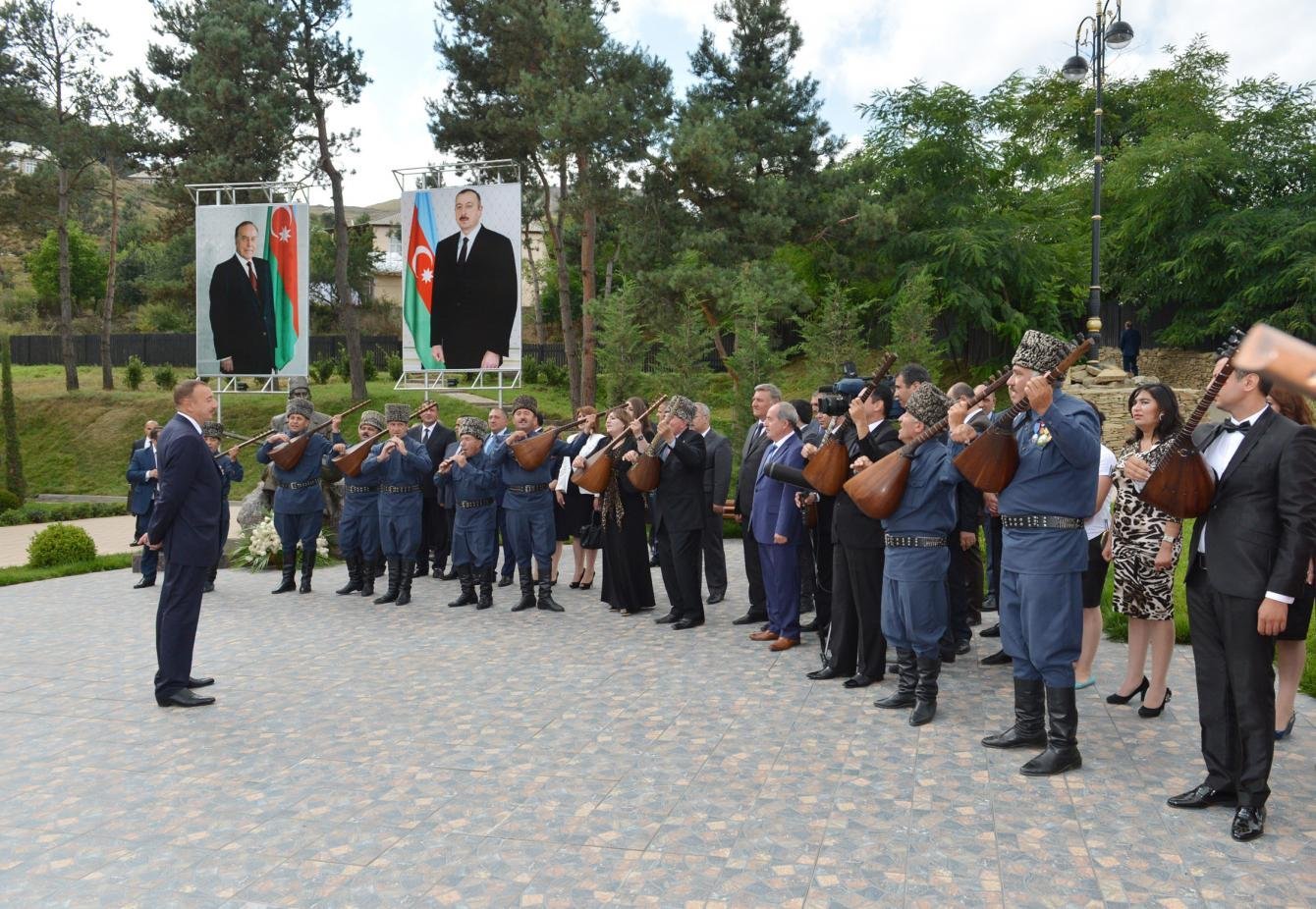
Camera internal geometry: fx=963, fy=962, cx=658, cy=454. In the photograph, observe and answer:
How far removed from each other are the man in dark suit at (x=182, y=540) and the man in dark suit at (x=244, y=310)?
15.4 metres

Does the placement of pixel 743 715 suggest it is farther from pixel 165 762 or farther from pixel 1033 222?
pixel 1033 222

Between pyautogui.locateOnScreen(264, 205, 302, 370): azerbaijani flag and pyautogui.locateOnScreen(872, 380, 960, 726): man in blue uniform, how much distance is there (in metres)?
17.7

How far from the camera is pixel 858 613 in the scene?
260 inches

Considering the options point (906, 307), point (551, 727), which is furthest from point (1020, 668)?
point (906, 307)

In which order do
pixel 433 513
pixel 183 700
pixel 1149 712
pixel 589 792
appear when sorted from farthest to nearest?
pixel 433 513 < pixel 183 700 < pixel 1149 712 < pixel 589 792

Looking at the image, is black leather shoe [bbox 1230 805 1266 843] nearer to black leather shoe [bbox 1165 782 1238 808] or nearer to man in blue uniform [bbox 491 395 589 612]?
black leather shoe [bbox 1165 782 1238 808]

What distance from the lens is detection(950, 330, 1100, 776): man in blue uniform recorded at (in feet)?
16.1

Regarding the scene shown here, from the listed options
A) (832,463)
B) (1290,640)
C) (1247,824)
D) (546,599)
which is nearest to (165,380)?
(546,599)

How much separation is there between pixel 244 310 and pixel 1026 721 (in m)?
19.9

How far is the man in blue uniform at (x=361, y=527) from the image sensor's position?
33.5ft

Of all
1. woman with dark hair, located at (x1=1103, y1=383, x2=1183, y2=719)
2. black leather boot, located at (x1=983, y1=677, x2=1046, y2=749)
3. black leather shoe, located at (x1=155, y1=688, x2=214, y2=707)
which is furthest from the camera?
black leather shoe, located at (x1=155, y1=688, x2=214, y2=707)

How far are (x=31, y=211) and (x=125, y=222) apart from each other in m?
19.1

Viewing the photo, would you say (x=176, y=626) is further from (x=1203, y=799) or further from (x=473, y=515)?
(x=1203, y=799)

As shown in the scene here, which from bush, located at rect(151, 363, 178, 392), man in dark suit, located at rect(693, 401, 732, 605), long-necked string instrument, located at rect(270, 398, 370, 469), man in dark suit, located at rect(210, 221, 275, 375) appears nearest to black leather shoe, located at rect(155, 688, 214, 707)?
long-necked string instrument, located at rect(270, 398, 370, 469)
